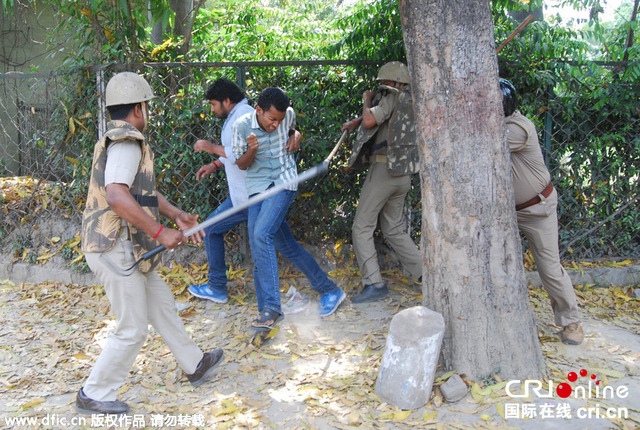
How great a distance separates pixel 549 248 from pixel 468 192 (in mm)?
1106

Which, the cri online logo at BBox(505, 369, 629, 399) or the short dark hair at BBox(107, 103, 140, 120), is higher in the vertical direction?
the short dark hair at BBox(107, 103, 140, 120)

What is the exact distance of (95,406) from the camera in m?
3.30

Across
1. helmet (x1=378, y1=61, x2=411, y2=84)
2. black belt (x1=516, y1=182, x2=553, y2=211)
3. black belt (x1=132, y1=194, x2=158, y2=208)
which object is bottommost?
black belt (x1=516, y1=182, x2=553, y2=211)

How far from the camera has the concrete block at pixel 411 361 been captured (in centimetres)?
326

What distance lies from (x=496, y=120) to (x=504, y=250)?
80 centimetres

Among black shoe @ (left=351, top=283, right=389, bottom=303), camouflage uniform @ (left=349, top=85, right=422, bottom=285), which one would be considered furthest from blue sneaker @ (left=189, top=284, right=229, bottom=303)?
camouflage uniform @ (left=349, top=85, right=422, bottom=285)

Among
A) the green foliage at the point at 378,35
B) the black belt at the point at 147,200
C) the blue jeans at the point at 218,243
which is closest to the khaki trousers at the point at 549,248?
the green foliage at the point at 378,35

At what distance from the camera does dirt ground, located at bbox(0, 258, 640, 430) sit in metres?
3.22

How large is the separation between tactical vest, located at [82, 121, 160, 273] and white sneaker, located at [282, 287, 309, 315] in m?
1.70

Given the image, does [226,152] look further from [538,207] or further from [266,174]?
[538,207]

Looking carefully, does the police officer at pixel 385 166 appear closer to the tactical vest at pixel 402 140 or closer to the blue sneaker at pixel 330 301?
the tactical vest at pixel 402 140

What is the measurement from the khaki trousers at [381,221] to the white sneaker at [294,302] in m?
0.59

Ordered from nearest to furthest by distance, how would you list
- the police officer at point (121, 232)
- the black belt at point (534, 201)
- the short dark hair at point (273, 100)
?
the police officer at point (121, 232) < the black belt at point (534, 201) < the short dark hair at point (273, 100)

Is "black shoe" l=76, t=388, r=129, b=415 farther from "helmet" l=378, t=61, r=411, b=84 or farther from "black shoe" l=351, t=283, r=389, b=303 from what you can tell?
"helmet" l=378, t=61, r=411, b=84
